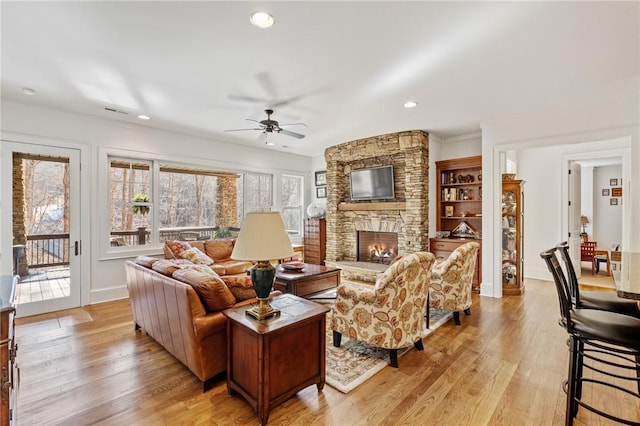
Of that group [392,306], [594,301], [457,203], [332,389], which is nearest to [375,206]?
[457,203]

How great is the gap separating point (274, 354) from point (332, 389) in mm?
687

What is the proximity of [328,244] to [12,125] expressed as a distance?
538cm

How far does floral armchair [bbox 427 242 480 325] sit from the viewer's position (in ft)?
11.6

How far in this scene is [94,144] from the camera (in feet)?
15.0

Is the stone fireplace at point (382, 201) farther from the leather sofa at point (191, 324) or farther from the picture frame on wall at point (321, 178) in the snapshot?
the leather sofa at point (191, 324)

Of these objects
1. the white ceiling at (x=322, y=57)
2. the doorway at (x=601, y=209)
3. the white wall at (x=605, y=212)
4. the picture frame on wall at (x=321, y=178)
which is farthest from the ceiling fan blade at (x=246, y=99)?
the white wall at (x=605, y=212)

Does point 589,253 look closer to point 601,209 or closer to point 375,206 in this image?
point 601,209

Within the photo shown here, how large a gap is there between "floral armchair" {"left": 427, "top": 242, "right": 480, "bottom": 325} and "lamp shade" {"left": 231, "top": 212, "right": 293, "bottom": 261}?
7.21 ft

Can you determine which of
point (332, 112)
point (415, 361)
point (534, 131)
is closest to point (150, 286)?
point (415, 361)

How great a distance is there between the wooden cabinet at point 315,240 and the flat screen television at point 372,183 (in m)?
1.17

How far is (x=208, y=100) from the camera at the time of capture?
388 cm

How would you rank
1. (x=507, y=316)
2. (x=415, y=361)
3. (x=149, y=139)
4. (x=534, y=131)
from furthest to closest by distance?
(x=149, y=139)
(x=534, y=131)
(x=507, y=316)
(x=415, y=361)

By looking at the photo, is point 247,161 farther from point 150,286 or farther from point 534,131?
point 534,131

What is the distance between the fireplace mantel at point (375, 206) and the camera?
5715mm
